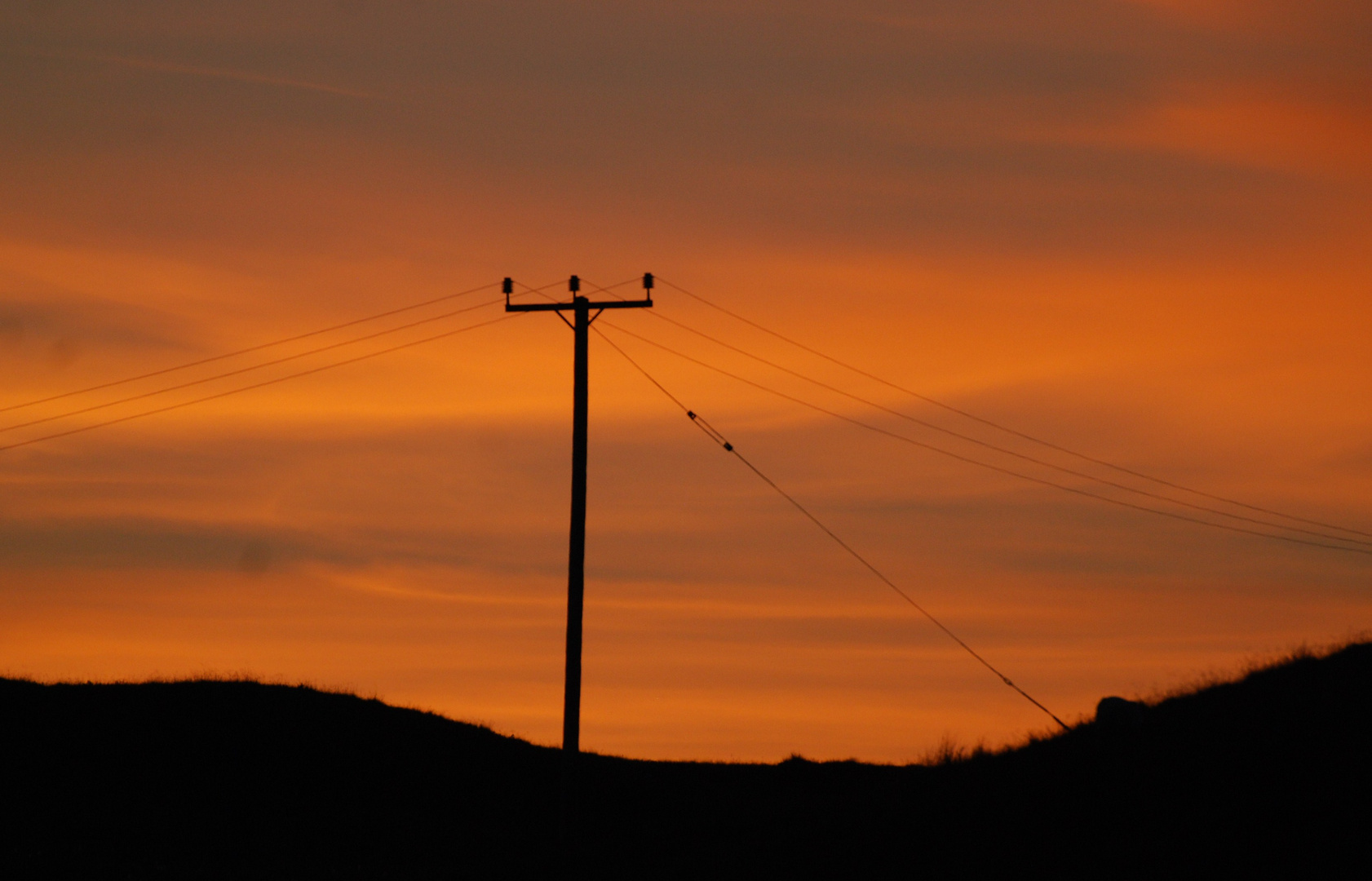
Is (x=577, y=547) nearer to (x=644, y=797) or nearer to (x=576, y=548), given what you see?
(x=576, y=548)

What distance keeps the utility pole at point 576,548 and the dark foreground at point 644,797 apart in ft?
4.50

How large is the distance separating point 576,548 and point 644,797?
17186 millimetres

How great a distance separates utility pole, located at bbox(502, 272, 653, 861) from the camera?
2678 cm

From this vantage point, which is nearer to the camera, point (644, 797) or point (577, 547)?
point (577, 547)

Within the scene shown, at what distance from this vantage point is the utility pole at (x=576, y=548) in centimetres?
2678

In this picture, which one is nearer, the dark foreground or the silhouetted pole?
the dark foreground

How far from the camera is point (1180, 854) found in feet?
65.7

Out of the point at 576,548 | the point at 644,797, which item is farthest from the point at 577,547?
the point at 644,797

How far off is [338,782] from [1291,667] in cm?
2473

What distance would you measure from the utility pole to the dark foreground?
1.37 metres

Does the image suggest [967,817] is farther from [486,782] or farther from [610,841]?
[486,782]

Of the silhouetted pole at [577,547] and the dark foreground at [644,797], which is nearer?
the dark foreground at [644,797]

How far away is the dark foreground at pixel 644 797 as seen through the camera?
2139 centimetres

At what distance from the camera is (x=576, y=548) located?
2711 cm
